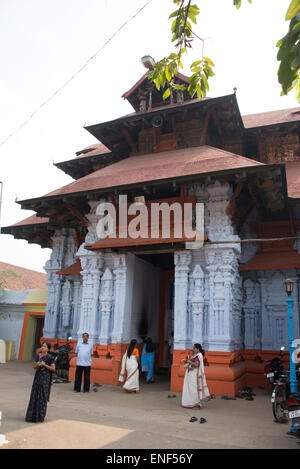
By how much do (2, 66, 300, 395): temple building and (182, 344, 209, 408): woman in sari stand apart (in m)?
1.20

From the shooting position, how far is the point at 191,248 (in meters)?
9.20

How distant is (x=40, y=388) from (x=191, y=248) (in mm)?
4825

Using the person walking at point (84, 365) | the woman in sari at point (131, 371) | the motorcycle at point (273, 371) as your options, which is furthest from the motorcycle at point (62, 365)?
the motorcycle at point (273, 371)

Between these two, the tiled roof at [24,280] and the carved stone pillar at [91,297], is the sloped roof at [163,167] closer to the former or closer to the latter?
the carved stone pillar at [91,297]

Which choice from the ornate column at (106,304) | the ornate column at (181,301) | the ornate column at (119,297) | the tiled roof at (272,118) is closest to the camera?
the ornate column at (181,301)

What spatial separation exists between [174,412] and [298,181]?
22.9ft

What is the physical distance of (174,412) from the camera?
22.6ft

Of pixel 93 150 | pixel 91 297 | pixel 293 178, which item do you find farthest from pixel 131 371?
pixel 93 150

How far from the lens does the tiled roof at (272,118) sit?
1225 centimetres

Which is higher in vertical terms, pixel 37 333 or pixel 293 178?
pixel 293 178

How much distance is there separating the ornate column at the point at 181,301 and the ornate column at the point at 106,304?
1862 millimetres

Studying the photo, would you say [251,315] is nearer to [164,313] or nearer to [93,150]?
[164,313]

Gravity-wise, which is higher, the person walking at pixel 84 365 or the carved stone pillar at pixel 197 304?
the carved stone pillar at pixel 197 304
